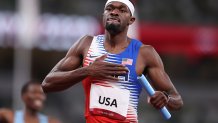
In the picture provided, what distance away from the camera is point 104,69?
21.0ft

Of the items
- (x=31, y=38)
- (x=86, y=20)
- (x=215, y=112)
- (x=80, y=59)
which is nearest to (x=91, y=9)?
(x=86, y=20)

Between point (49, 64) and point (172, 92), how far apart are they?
14669 millimetres

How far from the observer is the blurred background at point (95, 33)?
1731 centimetres

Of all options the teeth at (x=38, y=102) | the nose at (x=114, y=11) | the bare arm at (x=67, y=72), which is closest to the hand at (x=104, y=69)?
the bare arm at (x=67, y=72)

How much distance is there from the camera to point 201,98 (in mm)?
20531

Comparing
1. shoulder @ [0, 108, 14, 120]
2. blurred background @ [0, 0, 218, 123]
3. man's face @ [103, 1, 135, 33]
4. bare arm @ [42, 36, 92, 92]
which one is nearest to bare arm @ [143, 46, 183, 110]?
man's face @ [103, 1, 135, 33]

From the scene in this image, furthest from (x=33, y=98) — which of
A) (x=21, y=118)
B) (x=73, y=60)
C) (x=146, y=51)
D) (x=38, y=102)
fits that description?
(x=146, y=51)

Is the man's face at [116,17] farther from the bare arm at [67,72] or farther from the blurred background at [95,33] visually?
the blurred background at [95,33]

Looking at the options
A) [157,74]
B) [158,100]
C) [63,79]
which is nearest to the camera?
[158,100]

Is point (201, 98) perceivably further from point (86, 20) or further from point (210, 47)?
point (86, 20)

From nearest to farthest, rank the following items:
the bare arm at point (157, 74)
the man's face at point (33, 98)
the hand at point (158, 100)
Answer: the hand at point (158, 100) < the bare arm at point (157, 74) < the man's face at point (33, 98)

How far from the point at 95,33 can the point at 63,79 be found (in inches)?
416

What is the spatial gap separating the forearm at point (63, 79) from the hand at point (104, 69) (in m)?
0.06

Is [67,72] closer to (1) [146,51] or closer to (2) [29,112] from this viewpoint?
(1) [146,51]
